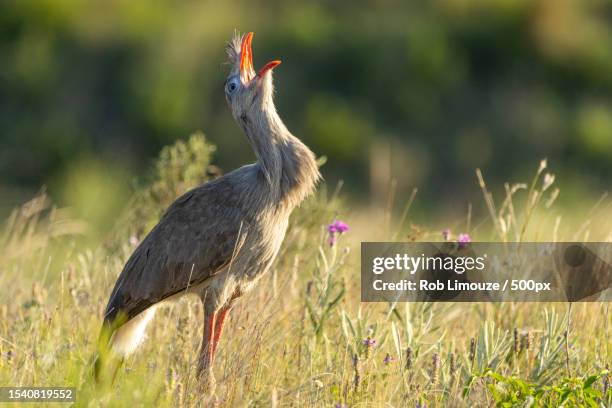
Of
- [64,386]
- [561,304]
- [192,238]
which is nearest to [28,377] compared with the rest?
[64,386]

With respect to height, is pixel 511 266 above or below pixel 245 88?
below

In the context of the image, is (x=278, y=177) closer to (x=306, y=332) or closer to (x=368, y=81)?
(x=306, y=332)

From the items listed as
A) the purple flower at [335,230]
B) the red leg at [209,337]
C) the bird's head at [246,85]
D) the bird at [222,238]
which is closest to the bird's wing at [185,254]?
the bird at [222,238]

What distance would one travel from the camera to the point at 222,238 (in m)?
4.67

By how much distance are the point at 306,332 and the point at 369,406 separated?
0.74 m

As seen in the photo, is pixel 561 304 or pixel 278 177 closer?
pixel 278 177

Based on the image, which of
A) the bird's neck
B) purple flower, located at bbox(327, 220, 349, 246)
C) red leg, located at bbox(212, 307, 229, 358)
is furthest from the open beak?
red leg, located at bbox(212, 307, 229, 358)

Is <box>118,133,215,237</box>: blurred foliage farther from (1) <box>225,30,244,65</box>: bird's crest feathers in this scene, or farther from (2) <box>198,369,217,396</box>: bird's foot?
(2) <box>198,369,217,396</box>: bird's foot

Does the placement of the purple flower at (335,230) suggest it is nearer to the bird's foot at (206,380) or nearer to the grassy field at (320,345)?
the grassy field at (320,345)

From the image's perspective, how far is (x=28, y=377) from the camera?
13.4 ft

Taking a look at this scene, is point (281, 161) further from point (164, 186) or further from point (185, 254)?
point (164, 186)

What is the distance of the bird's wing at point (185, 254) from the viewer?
466 cm

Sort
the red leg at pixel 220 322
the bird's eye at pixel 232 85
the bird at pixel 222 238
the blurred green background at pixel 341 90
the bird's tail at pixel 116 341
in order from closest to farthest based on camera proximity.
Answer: the bird's tail at pixel 116 341 → the bird at pixel 222 238 → the red leg at pixel 220 322 → the bird's eye at pixel 232 85 → the blurred green background at pixel 341 90

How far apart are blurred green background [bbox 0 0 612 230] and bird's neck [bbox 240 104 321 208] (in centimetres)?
593
